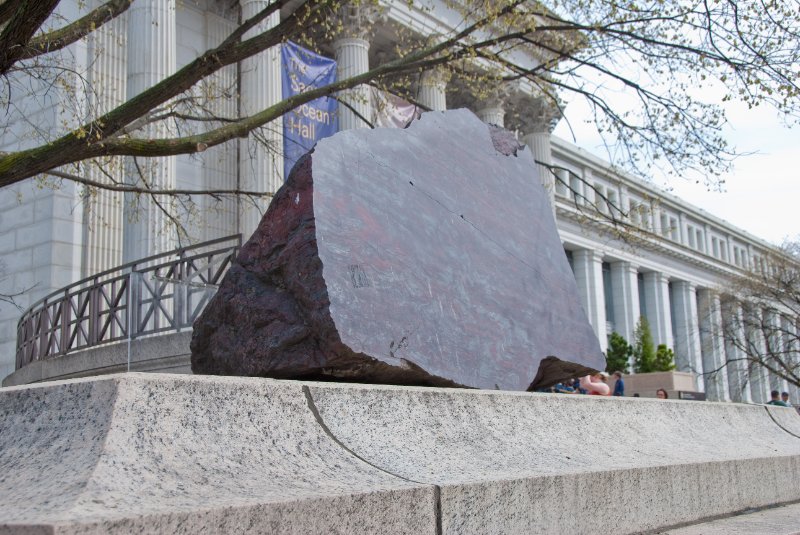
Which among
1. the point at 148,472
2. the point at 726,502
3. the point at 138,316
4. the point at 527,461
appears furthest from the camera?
the point at 138,316

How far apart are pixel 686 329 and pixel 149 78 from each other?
42.8 metres

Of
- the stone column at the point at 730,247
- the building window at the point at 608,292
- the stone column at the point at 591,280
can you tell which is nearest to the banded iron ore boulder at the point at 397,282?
the stone column at the point at 591,280

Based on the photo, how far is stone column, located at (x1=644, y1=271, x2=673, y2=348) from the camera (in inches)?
1948

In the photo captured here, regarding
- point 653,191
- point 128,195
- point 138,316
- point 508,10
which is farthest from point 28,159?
point 653,191

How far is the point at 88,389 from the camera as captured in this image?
7.55 feet

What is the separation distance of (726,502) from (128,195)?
1421 centimetres

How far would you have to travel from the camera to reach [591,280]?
141ft

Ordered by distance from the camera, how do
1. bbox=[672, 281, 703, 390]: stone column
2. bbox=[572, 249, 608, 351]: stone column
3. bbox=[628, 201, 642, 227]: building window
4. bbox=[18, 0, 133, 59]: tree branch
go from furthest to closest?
bbox=[672, 281, 703, 390]: stone column < bbox=[572, 249, 608, 351]: stone column < bbox=[628, 201, 642, 227]: building window < bbox=[18, 0, 133, 59]: tree branch

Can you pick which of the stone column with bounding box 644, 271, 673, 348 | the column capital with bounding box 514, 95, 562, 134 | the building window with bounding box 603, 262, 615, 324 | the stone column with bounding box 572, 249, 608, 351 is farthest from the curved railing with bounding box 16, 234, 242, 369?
the stone column with bounding box 644, 271, 673, 348

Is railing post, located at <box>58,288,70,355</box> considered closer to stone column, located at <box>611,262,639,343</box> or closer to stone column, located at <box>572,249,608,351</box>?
stone column, located at <box>572,249,608,351</box>

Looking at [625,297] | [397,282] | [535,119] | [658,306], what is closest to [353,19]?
[535,119]

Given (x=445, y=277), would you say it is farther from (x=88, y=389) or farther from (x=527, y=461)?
(x=88, y=389)

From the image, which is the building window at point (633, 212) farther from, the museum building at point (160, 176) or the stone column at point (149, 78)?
the stone column at point (149, 78)

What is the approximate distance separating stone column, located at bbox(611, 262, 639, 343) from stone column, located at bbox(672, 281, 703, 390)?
22.0 feet
